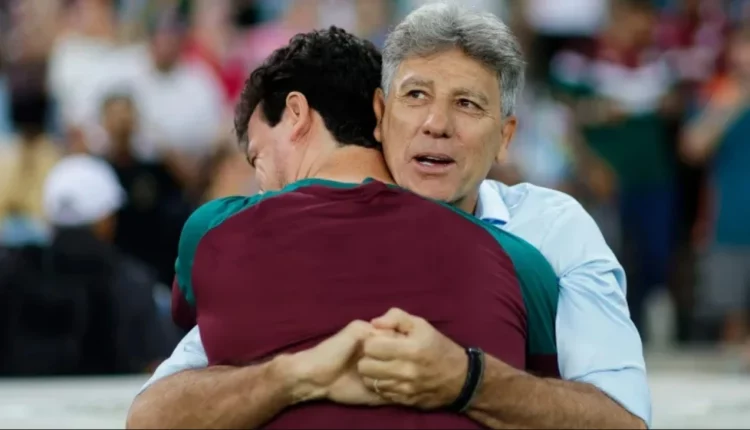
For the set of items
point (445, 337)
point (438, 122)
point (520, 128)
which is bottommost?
point (445, 337)

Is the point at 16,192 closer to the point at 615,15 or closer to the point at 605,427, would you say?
the point at 615,15

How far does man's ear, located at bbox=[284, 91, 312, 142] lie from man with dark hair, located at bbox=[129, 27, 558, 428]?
0.22 meters

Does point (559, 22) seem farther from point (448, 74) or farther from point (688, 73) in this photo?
point (448, 74)

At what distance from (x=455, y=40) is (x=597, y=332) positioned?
718mm

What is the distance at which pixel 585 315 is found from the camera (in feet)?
11.9

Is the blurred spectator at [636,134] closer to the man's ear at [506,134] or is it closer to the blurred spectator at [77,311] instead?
the blurred spectator at [77,311]

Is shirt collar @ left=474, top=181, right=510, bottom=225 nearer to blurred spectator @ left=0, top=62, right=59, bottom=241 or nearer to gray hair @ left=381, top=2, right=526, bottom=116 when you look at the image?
gray hair @ left=381, top=2, right=526, bottom=116

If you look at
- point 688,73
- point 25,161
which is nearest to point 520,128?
point 688,73

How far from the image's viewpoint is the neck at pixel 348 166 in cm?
369

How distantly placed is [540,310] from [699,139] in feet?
20.2

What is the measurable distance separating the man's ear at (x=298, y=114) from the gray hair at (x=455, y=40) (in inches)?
8.5

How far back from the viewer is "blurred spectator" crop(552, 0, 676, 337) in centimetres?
989

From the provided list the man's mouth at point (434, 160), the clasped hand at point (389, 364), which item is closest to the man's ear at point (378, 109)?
the man's mouth at point (434, 160)

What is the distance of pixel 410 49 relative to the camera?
3.83 metres
